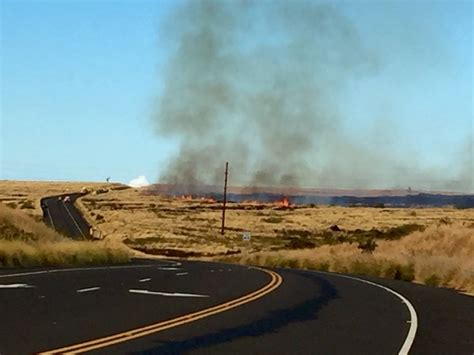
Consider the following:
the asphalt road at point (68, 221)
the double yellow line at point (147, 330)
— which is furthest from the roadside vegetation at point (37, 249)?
the asphalt road at point (68, 221)

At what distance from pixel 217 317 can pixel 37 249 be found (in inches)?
780

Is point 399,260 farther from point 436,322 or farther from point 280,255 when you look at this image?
point 436,322

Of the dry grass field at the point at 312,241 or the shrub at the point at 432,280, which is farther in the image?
the dry grass field at the point at 312,241

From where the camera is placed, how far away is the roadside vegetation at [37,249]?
31.3 metres

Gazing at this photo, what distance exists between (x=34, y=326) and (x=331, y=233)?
242 feet

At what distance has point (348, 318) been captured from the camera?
1694 cm

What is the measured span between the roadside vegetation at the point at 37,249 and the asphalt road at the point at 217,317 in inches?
236

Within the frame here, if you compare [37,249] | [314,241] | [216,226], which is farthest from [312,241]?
[37,249]

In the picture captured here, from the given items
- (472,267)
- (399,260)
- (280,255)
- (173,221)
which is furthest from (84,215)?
(472,267)

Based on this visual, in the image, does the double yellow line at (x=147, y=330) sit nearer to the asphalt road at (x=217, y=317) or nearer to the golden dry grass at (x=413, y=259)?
the asphalt road at (x=217, y=317)

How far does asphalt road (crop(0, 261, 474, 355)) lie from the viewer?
39.7 ft

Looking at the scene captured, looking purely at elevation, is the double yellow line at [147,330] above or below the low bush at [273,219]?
above

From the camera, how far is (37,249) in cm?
3397

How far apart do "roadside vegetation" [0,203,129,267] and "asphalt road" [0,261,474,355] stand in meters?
5.99
